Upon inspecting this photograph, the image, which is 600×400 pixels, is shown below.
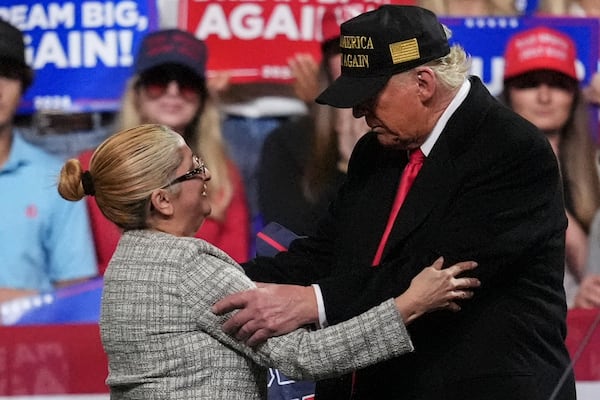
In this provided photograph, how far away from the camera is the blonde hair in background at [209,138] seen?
15.3 ft

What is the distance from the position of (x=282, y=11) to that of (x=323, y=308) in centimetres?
241

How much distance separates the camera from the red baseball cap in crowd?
187 inches

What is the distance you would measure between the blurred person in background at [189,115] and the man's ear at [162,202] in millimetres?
2297

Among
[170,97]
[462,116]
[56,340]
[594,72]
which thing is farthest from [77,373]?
[462,116]

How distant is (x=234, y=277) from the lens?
2309mm

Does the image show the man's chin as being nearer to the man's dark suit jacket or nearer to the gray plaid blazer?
the man's dark suit jacket

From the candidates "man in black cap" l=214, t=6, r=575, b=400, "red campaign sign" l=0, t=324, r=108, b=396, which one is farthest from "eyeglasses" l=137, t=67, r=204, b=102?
"man in black cap" l=214, t=6, r=575, b=400

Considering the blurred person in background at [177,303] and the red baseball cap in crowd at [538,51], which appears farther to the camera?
the red baseball cap in crowd at [538,51]

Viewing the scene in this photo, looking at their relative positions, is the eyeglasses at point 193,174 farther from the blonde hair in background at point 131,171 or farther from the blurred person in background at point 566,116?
Answer: the blurred person in background at point 566,116

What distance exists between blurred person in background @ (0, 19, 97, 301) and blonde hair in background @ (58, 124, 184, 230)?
234 cm

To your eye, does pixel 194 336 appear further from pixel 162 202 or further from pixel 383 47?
pixel 383 47

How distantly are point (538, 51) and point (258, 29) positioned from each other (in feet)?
3.72

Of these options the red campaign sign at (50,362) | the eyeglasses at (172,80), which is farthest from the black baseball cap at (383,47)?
the red campaign sign at (50,362)

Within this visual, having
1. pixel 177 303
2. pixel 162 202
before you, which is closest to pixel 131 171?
pixel 162 202
